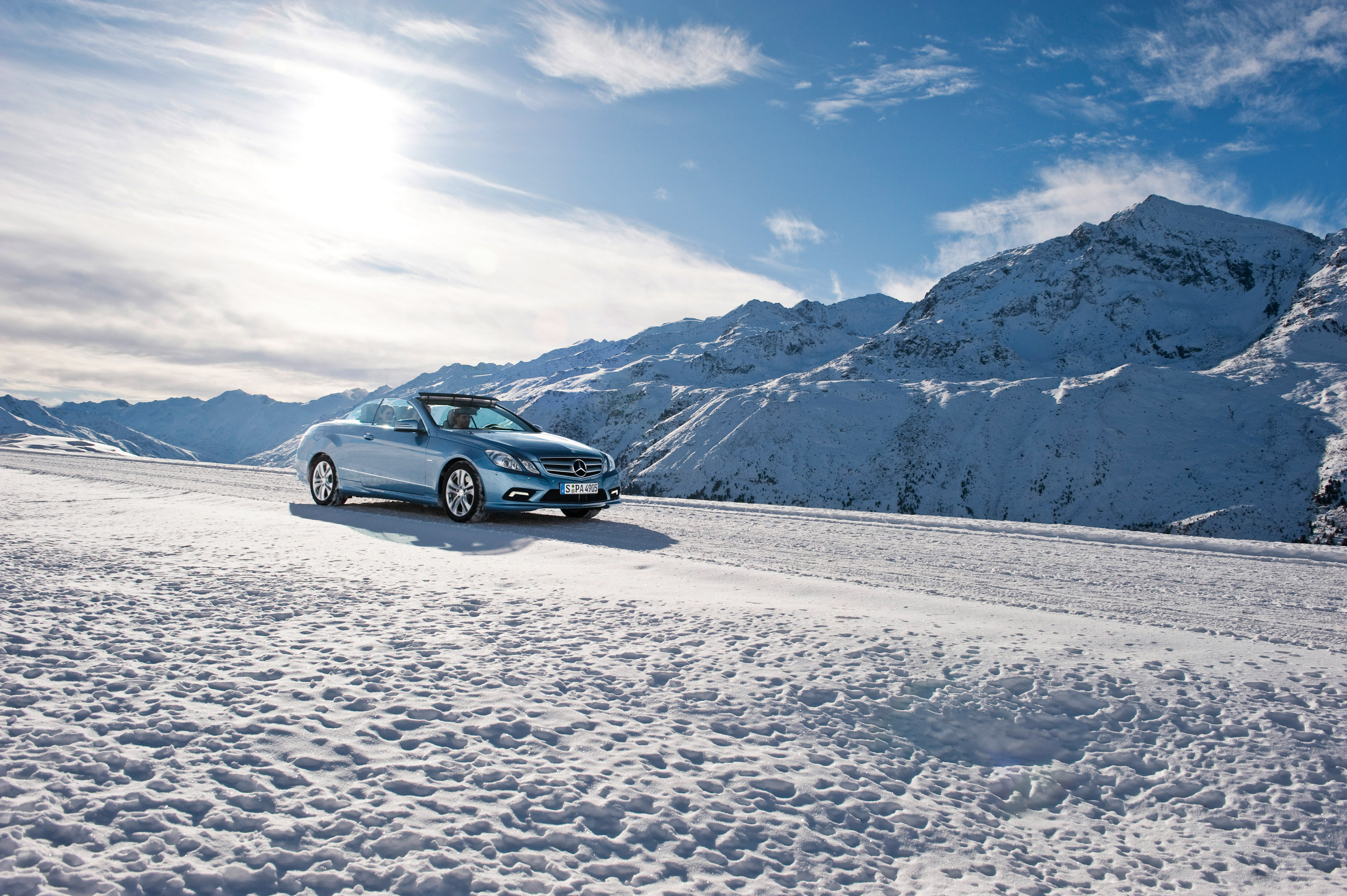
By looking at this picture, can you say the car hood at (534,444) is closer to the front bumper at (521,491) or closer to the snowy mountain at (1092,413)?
the front bumper at (521,491)

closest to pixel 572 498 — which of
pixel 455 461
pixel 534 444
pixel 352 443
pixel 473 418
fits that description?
pixel 534 444

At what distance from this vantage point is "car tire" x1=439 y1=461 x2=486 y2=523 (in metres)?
9.19

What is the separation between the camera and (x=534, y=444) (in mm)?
9562

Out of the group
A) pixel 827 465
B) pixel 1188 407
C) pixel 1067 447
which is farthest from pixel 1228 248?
pixel 827 465

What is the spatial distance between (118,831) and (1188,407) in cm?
6434

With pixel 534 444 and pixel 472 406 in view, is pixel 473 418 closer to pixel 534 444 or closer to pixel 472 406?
pixel 472 406

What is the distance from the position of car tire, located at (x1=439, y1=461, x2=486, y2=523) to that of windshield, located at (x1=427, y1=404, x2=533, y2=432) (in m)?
0.92

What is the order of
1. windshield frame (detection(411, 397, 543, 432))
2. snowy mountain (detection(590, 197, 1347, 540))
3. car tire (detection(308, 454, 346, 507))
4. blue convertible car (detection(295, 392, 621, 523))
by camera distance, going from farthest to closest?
snowy mountain (detection(590, 197, 1347, 540)) < car tire (detection(308, 454, 346, 507)) < windshield frame (detection(411, 397, 543, 432)) < blue convertible car (detection(295, 392, 621, 523))

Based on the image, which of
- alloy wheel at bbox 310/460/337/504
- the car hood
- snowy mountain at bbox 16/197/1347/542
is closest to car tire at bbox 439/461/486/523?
A: the car hood

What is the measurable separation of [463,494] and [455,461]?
457 mm

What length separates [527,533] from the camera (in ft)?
27.3

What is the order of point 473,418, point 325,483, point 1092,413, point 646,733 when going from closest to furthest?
point 646,733 → point 473,418 → point 325,483 → point 1092,413

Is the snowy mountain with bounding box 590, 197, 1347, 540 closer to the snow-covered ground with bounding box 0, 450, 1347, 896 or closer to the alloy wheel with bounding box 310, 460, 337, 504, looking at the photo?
the alloy wheel with bounding box 310, 460, 337, 504

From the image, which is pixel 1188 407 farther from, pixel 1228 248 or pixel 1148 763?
pixel 1228 248
